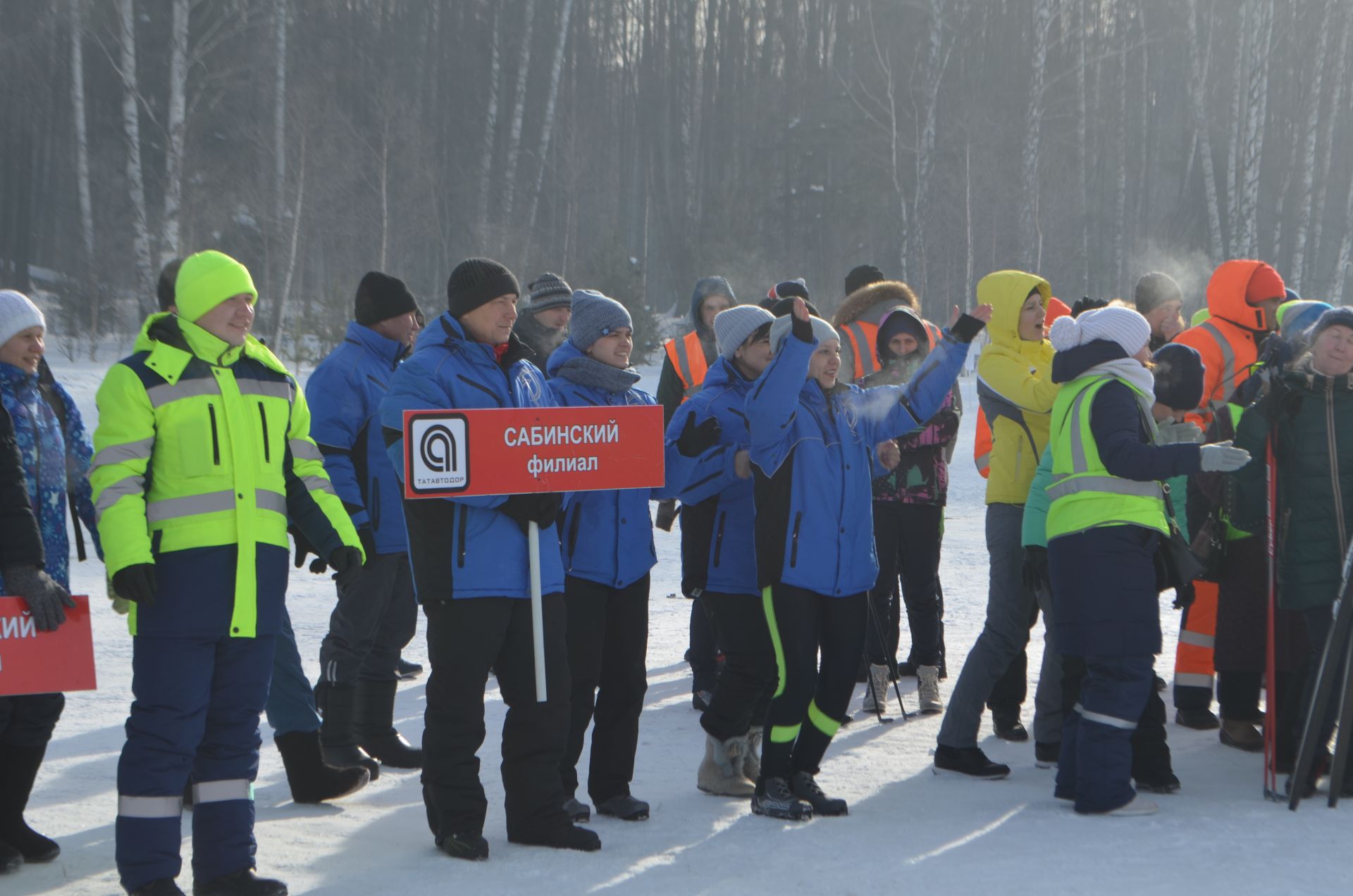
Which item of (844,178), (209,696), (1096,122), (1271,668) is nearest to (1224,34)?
(1096,122)

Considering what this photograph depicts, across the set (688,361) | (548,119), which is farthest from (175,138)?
(688,361)

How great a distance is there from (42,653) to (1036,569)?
11.0 feet

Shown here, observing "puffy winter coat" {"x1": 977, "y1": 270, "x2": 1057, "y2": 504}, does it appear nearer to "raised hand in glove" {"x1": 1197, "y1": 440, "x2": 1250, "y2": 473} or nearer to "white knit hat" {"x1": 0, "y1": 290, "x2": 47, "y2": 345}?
"raised hand in glove" {"x1": 1197, "y1": 440, "x2": 1250, "y2": 473}

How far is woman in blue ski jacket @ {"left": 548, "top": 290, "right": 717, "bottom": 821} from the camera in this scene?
15.5ft

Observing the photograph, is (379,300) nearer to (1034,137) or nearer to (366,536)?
(366,536)

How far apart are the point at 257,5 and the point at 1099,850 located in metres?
26.8

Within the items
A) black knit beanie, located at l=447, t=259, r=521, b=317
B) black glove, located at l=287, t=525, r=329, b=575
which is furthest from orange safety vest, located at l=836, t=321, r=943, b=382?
black glove, located at l=287, t=525, r=329, b=575

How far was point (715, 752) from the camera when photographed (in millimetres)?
5145

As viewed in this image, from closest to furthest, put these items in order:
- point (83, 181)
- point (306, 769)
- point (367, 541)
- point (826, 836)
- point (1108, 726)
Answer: point (826, 836)
point (1108, 726)
point (306, 769)
point (367, 541)
point (83, 181)

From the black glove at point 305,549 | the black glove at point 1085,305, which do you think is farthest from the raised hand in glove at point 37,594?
the black glove at point 1085,305

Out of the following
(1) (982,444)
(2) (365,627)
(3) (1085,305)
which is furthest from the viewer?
(3) (1085,305)

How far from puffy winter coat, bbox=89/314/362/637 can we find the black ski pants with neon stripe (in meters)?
1.68

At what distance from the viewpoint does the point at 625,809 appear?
4.79 m

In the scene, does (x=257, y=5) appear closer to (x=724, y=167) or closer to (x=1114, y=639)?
(x=724, y=167)
